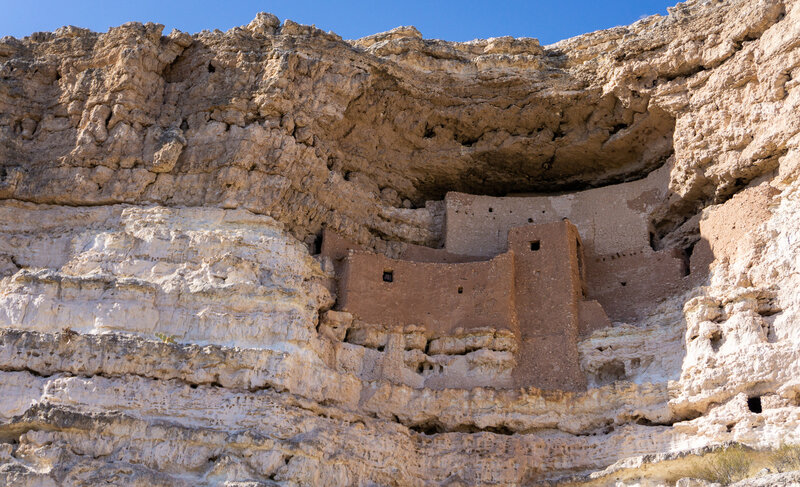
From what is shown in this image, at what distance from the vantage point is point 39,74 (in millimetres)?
21781

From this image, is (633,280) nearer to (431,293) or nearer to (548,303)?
(548,303)

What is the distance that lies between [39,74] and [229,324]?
25.7 feet

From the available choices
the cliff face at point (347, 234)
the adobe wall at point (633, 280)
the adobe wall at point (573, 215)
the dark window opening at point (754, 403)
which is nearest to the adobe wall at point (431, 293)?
the cliff face at point (347, 234)

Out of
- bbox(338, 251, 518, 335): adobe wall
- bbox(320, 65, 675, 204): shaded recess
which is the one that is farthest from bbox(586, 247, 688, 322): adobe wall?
bbox(320, 65, 675, 204): shaded recess

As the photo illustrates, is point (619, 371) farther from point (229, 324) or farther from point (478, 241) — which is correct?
point (229, 324)

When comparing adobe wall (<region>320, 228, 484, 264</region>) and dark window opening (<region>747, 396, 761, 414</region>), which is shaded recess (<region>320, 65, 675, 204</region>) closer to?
adobe wall (<region>320, 228, 484, 264</region>)

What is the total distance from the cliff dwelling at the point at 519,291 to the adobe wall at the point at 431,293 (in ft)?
0.07

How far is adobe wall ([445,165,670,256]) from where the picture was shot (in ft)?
71.3

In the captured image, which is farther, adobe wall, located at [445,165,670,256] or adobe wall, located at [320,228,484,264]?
adobe wall, located at [445,165,670,256]

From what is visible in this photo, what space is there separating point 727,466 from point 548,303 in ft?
18.3

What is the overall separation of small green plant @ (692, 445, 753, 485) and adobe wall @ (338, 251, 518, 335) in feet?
16.2

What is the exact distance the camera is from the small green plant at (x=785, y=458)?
14.5m

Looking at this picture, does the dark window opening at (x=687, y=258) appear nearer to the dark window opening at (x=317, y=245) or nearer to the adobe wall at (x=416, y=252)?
the adobe wall at (x=416, y=252)

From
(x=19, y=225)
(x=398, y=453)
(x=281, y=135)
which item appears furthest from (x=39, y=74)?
(x=398, y=453)
